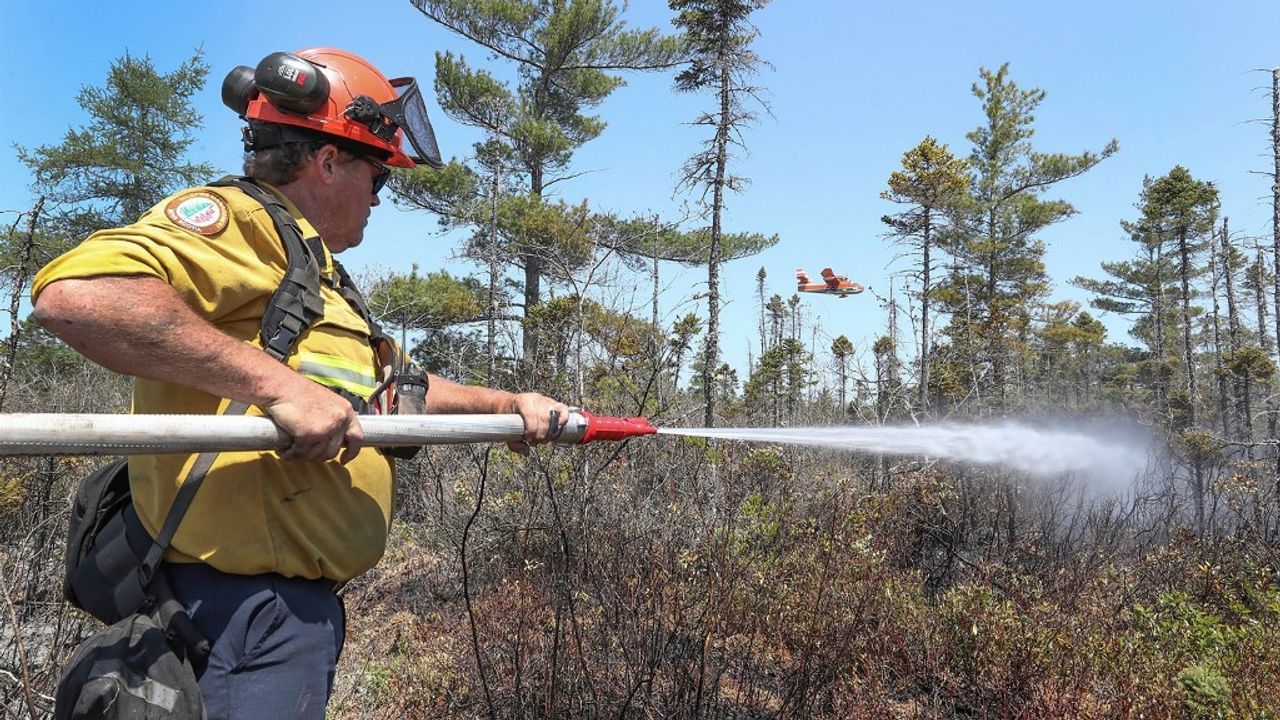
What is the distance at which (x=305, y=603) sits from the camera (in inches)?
64.9

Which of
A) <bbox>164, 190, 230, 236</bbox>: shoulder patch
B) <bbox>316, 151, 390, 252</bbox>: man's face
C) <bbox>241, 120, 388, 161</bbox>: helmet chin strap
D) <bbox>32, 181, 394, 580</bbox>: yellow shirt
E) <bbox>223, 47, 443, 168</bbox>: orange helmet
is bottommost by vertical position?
<bbox>32, 181, 394, 580</bbox>: yellow shirt

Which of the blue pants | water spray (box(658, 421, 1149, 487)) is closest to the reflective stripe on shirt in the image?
the blue pants

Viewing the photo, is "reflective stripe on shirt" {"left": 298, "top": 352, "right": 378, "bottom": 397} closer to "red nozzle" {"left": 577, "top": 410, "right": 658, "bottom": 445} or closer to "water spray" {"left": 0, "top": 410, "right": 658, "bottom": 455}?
"water spray" {"left": 0, "top": 410, "right": 658, "bottom": 455}

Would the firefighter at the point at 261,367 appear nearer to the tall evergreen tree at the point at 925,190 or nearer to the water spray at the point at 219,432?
the water spray at the point at 219,432

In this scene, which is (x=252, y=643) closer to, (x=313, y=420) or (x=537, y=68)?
(x=313, y=420)

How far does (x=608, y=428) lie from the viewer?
220 cm

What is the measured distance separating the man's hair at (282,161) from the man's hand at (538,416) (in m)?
0.85

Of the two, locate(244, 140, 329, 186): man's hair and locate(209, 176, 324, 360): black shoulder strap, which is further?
locate(244, 140, 329, 186): man's hair

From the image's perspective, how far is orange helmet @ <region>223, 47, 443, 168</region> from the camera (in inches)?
74.3

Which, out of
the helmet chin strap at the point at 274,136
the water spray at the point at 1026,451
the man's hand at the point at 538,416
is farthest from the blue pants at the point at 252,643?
the water spray at the point at 1026,451

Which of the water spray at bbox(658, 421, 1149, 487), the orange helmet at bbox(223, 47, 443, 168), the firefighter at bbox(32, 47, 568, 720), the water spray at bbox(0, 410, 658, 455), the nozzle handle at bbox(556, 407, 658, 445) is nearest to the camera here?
the water spray at bbox(0, 410, 658, 455)

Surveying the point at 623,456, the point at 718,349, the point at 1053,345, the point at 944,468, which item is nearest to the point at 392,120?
the point at 623,456

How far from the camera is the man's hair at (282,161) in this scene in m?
1.95

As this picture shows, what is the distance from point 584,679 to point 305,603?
261 centimetres
